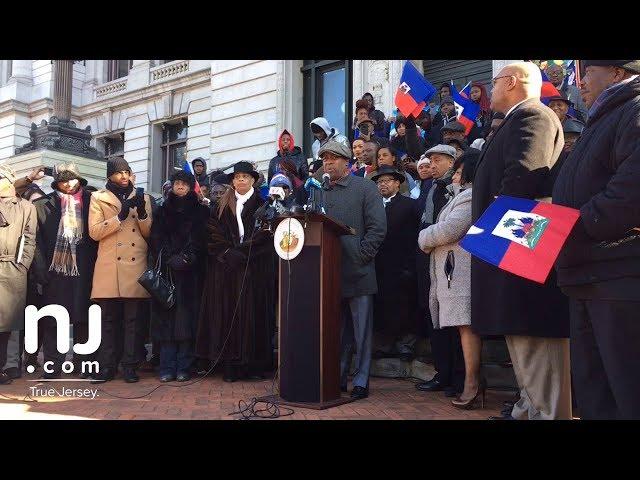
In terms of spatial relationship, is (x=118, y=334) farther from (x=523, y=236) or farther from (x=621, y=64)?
(x=621, y=64)

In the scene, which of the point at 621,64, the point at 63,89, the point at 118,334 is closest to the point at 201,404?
the point at 118,334

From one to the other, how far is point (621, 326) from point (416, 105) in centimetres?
623

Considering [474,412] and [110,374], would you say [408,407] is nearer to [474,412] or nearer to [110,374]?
[474,412]

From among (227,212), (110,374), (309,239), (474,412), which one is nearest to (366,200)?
(309,239)

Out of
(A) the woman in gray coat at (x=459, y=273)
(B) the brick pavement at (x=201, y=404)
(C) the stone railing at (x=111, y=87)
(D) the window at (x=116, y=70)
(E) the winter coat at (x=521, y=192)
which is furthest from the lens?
(D) the window at (x=116, y=70)

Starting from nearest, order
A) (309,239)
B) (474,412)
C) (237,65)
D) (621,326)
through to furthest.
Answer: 1. (621,326)
2. (474,412)
3. (309,239)
4. (237,65)

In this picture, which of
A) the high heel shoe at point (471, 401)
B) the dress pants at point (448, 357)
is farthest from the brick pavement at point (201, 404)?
the dress pants at point (448, 357)

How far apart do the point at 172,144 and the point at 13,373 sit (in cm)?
1727

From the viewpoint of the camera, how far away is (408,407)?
15.4 ft

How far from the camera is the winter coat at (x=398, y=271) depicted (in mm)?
5863

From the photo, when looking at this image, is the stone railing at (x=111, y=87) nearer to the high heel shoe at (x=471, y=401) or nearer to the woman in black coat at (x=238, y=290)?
the woman in black coat at (x=238, y=290)

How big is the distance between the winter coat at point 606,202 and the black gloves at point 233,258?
3676 millimetres

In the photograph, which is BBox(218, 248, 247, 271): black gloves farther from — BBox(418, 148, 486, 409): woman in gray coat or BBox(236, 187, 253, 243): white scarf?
BBox(418, 148, 486, 409): woman in gray coat

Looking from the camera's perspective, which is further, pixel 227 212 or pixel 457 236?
pixel 227 212
